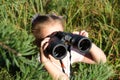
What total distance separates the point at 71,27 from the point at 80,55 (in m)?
0.60

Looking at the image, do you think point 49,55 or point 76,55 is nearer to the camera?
point 49,55

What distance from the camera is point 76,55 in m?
2.45

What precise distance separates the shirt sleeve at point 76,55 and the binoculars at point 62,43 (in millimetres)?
321

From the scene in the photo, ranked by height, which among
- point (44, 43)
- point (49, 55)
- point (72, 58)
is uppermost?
point (44, 43)

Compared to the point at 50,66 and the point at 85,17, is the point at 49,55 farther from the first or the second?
the point at 85,17

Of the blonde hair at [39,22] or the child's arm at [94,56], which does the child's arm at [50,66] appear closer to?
the blonde hair at [39,22]

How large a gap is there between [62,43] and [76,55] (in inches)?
23.2

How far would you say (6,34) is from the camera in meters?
1.32

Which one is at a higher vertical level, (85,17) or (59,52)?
(59,52)

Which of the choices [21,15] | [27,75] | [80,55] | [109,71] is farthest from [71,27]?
[27,75]

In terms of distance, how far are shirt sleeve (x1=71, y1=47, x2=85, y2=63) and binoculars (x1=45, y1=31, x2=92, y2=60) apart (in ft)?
1.05

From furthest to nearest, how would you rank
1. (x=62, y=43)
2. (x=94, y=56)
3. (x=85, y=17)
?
(x=85, y=17) < (x=94, y=56) < (x=62, y=43)

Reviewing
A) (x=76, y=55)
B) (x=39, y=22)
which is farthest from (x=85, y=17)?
(x=39, y=22)

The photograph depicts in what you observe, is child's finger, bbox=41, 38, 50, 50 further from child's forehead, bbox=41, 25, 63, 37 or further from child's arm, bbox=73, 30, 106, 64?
child's arm, bbox=73, 30, 106, 64
